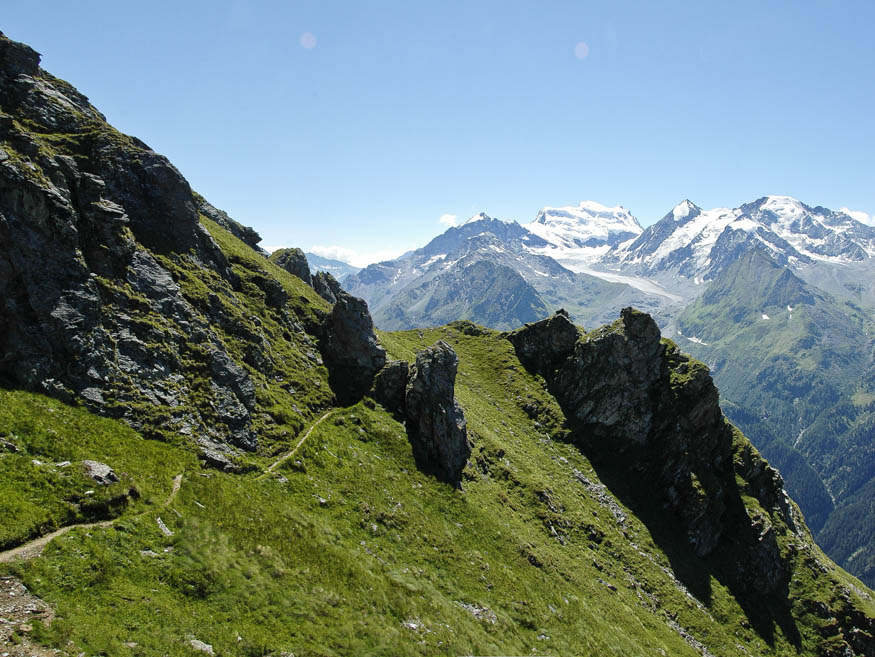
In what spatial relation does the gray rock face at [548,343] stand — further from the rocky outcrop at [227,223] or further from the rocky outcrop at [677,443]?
the rocky outcrop at [227,223]

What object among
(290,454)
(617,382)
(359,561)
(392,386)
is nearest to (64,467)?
(290,454)

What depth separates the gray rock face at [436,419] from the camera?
2082 inches

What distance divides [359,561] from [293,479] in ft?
31.7

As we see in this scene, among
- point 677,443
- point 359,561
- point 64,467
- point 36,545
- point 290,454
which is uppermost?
point 677,443

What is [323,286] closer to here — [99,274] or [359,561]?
[99,274]

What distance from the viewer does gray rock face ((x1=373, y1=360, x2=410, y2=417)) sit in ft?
187

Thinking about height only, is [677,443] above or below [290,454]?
above

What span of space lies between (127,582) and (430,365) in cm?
3891

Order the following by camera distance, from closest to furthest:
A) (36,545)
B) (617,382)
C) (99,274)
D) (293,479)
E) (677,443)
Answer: (36,545) < (99,274) < (293,479) < (677,443) < (617,382)

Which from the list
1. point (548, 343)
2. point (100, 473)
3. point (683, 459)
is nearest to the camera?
point (100, 473)

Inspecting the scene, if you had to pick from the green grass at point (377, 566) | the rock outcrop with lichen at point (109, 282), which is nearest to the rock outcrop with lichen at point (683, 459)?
Result: the green grass at point (377, 566)

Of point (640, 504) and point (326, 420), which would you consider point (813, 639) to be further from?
point (326, 420)

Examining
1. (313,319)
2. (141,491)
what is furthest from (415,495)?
(313,319)

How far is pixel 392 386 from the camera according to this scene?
57.8 metres
